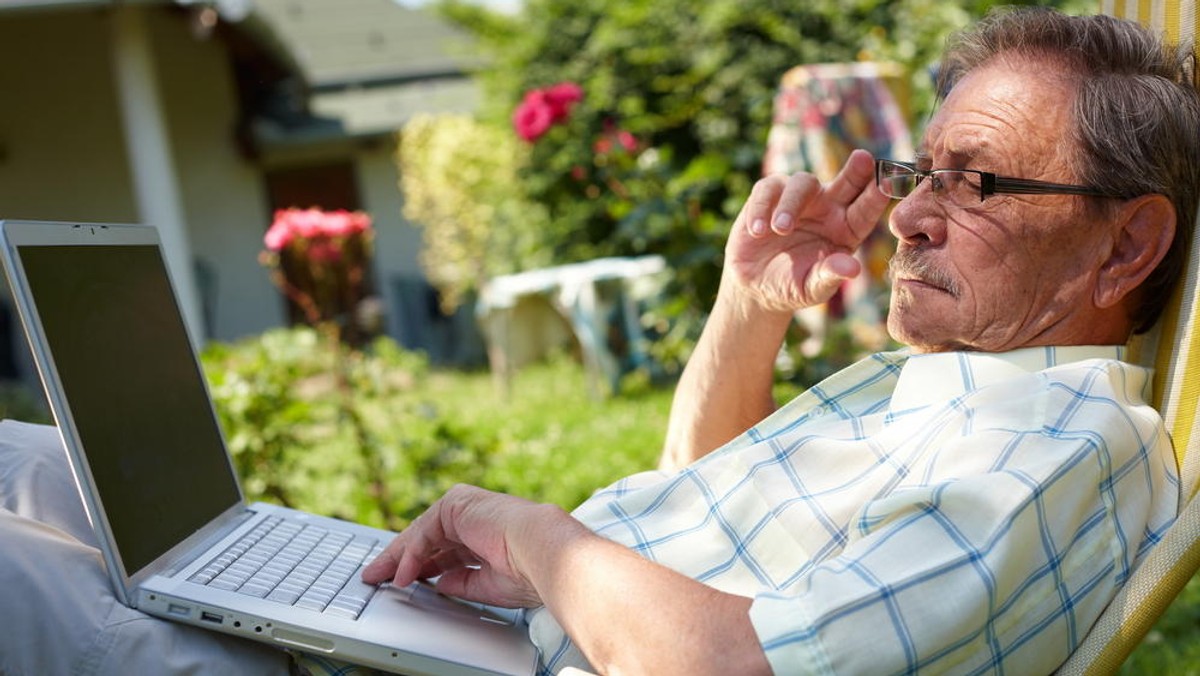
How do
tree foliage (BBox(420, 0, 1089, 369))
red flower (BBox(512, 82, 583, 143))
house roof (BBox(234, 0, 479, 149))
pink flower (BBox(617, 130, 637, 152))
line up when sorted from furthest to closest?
house roof (BBox(234, 0, 479, 149))
tree foliage (BBox(420, 0, 1089, 369))
red flower (BBox(512, 82, 583, 143))
pink flower (BBox(617, 130, 637, 152))

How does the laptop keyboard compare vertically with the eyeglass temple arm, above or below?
below

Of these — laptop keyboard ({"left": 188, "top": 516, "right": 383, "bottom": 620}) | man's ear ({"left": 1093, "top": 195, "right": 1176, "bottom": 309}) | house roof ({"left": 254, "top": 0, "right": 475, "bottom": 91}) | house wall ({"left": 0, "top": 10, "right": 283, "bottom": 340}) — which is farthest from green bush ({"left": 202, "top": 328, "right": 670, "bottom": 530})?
house roof ({"left": 254, "top": 0, "right": 475, "bottom": 91})

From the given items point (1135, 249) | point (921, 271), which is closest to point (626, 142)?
point (921, 271)

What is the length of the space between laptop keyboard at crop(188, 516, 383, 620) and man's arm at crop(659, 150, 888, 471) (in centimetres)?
64

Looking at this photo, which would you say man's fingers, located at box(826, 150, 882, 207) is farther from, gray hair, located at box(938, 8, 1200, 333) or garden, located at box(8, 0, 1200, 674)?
garden, located at box(8, 0, 1200, 674)

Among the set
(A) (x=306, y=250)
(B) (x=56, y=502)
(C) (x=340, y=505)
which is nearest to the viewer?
(B) (x=56, y=502)

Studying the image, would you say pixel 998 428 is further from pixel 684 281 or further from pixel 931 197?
pixel 684 281

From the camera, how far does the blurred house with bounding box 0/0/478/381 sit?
10.8m

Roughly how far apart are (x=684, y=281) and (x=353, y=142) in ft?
31.3

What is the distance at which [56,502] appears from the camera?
1606 mm

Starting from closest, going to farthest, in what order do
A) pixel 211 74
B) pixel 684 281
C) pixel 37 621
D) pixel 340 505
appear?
pixel 37 621, pixel 684 281, pixel 340 505, pixel 211 74

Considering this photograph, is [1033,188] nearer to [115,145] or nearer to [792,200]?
[792,200]

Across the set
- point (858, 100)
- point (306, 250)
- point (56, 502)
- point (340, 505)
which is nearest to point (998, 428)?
point (56, 502)

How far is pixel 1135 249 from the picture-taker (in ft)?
5.28
